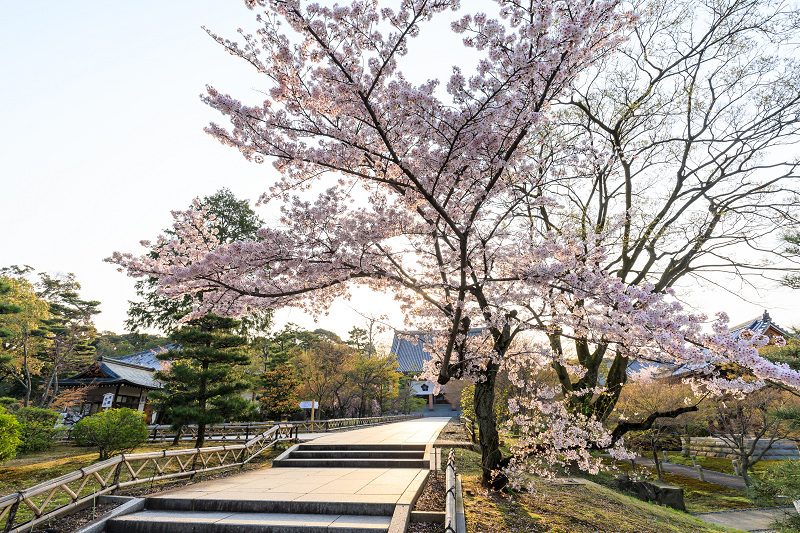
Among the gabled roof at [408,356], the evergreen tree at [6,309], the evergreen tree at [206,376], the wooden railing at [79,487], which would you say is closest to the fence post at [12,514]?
the wooden railing at [79,487]

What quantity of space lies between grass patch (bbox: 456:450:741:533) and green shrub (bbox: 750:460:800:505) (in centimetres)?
357

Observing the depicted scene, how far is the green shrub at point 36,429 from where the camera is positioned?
535 inches

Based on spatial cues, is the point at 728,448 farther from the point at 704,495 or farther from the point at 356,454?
the point at 356,454

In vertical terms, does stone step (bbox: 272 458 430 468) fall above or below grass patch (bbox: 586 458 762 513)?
above

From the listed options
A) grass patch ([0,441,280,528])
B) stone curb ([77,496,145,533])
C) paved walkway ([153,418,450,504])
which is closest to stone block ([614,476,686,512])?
paved walkway ([153,418,450,504])

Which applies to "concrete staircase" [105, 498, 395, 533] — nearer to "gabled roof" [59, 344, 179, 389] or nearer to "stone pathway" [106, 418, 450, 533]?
"stone pathway" [106, 418, 450, 533]

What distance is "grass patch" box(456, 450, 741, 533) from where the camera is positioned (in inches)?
205

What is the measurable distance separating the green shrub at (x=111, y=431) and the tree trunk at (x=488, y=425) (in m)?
10.1

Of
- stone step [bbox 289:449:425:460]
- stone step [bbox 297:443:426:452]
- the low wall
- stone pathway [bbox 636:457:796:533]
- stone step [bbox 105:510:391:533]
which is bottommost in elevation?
stone pathway [bbox 636:457:796:533]

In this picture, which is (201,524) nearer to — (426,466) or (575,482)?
(426,466)

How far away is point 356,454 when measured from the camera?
9.43 m

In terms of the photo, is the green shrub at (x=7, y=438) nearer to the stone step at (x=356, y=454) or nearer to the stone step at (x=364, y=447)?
the stone step at (x=356, y=454)

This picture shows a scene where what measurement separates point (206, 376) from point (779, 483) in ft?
58.6

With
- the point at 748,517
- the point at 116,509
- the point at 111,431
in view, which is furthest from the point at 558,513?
the point at 111,431
